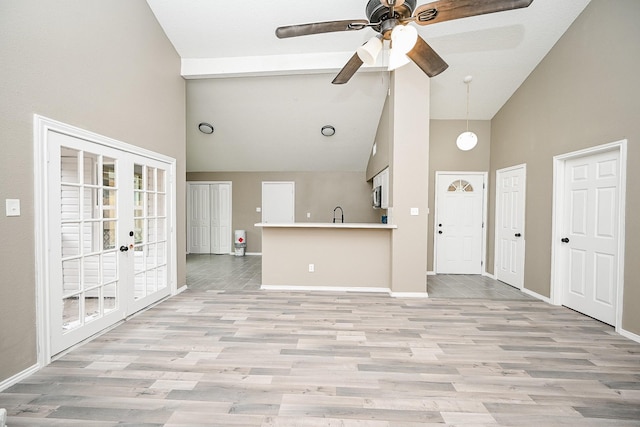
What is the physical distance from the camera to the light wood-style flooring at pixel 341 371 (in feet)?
5.63

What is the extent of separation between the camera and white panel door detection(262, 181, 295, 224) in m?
7.41

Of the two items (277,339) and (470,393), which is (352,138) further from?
(470,393)

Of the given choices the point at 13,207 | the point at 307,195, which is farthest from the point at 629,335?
the point at 307,195

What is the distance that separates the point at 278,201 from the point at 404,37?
5.91 meters

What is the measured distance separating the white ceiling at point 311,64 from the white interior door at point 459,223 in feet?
4.03

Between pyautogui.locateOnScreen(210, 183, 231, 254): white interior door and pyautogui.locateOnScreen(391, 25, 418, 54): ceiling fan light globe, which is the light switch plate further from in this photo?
pyautogui.locateOnScreen(210, 183, 231, 254): white interior door

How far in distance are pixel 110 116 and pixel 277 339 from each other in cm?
277

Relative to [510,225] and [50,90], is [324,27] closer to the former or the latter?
[50,90]

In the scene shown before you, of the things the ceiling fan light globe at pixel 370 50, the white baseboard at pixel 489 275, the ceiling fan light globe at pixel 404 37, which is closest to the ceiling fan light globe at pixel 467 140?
the white baseboard at pixel 489 275

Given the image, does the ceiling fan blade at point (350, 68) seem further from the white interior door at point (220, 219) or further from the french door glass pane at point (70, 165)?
the white interior door at point (220, 219)

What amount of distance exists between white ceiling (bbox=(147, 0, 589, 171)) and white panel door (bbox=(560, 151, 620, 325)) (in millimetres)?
1682

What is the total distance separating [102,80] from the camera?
107 inches

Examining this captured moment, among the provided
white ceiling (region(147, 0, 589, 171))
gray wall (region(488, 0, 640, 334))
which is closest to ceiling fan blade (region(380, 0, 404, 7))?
white ceiling (region(147, 0, 589, 171))

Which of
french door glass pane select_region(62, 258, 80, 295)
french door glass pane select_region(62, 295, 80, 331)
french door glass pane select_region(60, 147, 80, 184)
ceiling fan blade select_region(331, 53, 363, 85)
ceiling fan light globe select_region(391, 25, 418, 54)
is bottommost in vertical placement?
french door glass pane select_region(62, 295, 80, 331)
